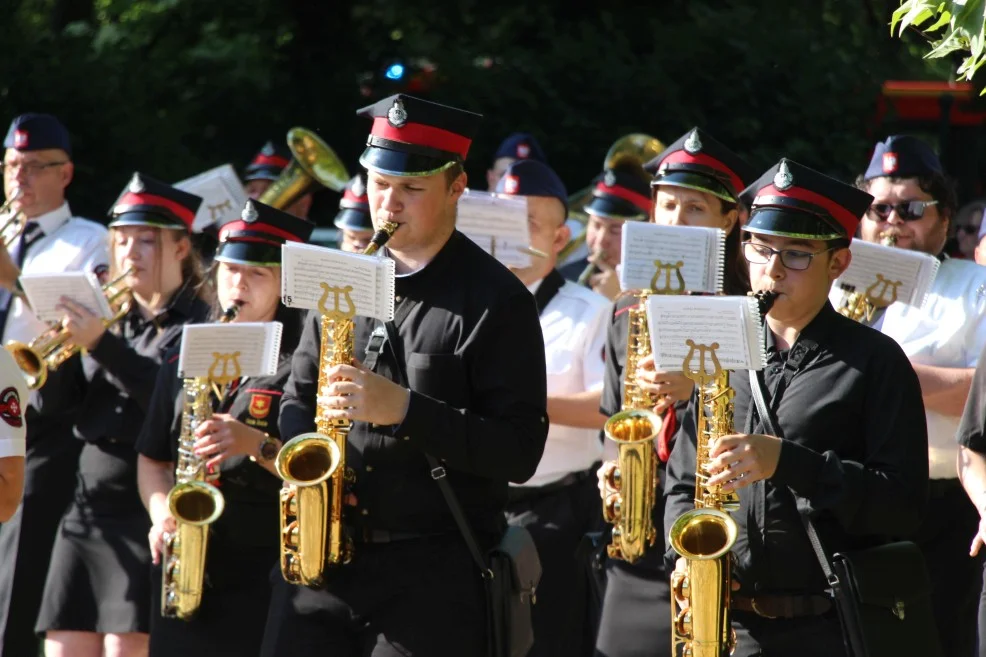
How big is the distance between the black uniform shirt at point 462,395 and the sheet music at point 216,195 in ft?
13.5

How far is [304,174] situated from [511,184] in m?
2.40

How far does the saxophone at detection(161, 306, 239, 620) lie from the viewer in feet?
20.6

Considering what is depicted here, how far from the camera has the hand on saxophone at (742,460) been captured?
4.61 meters

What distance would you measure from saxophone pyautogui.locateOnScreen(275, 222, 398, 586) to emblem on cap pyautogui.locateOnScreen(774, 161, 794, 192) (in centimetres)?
121

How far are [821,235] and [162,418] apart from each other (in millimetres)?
2811

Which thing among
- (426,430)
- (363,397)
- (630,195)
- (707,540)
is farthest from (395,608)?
(630,195)

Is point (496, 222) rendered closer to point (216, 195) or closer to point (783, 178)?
point (783, 178)

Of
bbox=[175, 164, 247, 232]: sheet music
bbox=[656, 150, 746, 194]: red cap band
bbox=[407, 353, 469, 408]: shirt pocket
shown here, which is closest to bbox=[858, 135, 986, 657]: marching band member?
bbox=[656, 150, 746, 194]: red cap band

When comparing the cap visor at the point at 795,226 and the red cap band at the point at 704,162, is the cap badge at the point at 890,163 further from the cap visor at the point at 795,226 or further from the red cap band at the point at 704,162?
the cap visor at the point at 795,226

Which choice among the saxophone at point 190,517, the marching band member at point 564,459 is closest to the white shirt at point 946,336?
the marching band member at point 564,459

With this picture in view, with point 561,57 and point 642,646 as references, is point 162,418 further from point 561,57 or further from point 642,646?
point 561,57

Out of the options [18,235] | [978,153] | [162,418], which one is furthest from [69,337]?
[978,153]

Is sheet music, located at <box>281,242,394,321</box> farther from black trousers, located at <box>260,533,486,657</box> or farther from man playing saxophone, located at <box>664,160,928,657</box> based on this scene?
man playing saxophone, located at <box>664,160,928,657</box>

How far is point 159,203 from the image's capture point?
7.82 metres
